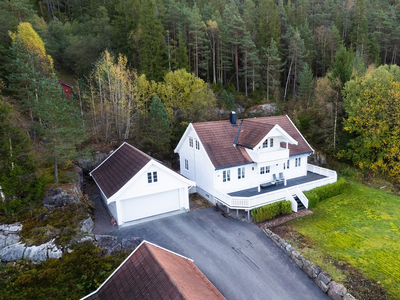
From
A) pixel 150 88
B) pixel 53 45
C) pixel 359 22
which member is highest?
pixel 359 22

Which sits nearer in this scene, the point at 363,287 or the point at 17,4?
the point at 363,287

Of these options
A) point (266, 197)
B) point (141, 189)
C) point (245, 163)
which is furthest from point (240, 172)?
point (141, 189)

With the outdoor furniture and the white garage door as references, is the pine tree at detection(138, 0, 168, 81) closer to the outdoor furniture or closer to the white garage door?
the white garage door

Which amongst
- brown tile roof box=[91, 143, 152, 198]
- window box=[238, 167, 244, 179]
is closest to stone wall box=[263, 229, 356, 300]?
window box=[238, 167, 244, 179]

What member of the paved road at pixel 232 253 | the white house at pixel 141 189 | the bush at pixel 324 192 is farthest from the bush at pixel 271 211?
the white house at pixel 141 189

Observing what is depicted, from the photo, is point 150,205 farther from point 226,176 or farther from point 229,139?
point 229,139

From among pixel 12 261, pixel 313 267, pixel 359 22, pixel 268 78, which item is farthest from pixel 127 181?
pixel 359 22

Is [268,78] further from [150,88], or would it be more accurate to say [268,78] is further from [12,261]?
[12,261]
